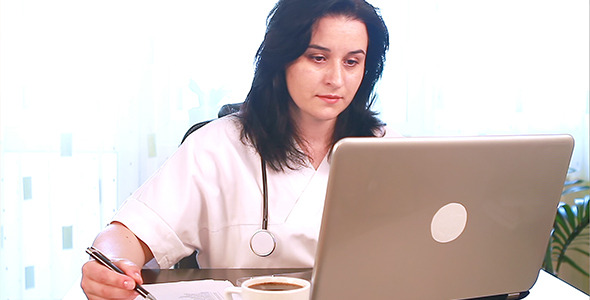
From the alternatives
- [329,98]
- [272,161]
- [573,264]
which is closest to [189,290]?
[272,161]

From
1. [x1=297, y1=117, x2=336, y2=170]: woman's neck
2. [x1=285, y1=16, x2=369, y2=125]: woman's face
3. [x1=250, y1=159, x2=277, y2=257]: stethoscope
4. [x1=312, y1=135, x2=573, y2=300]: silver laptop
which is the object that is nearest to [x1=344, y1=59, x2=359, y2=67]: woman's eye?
[x1=285, y1=16, x2=369, y2=125]: woman's face

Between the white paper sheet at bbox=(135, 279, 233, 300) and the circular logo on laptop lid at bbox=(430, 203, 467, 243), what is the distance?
0.36 metres

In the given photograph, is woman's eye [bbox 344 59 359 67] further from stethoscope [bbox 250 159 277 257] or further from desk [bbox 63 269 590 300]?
desk [bbox 63 269 590 300]

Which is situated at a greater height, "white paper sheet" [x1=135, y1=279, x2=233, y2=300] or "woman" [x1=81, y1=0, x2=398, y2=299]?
"woman" [x1=81, y1=0, x2=398, y2=299]

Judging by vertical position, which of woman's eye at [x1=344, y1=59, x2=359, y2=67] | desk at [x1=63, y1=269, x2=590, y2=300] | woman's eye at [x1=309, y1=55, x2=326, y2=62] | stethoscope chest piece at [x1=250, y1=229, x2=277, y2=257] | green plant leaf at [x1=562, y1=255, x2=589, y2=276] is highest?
woman's eye at [x1=309, y1=55, x2=326, y2=62]

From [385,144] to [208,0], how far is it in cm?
174

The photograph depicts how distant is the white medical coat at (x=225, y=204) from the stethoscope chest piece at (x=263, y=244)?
3cm

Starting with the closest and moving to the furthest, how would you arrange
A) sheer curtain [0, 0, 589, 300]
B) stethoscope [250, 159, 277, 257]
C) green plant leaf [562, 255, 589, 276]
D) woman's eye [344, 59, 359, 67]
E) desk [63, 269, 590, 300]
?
desk [63, 269, 590, 300]
stethoscope [250, 159, 277, 257]
woman's eye [344, 59, 359, 67]
sheer curtain [0, 0, 589, 300]
green plant leaf [562, 255, 589, 276]

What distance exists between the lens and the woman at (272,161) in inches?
55.1

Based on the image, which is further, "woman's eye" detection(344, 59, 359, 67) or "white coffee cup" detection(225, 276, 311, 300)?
"woman's eye" detection(344, 59, 359, 67)

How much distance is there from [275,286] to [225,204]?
62 cm

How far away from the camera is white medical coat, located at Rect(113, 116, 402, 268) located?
139 centimetres

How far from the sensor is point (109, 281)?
101 cm

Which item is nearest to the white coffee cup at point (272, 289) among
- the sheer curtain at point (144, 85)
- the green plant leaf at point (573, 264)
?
the sheer curtain at point (144, 85)
